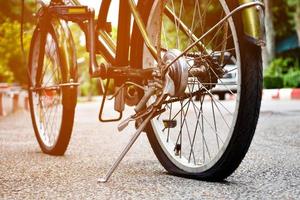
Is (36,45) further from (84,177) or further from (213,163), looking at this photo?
(213,163)

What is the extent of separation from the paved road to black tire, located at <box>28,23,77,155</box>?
112 millimetres

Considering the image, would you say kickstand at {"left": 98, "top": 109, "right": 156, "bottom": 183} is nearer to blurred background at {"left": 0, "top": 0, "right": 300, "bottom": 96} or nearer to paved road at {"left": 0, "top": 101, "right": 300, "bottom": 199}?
paved road at {"left": 0, "top": 101, "right": 300, "bottom": 199}

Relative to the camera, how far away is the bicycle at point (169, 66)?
3.01 meters

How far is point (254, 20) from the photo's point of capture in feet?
9.66

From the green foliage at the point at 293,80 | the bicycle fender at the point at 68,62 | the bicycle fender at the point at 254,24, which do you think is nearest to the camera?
the bicycle fender at the point at 254,24

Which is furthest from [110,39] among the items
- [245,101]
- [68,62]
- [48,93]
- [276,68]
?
[276,68]

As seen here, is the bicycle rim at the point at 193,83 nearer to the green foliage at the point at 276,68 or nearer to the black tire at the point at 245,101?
the black tire at the point at 245,101

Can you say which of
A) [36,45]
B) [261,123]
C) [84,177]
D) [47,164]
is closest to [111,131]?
[261,123]

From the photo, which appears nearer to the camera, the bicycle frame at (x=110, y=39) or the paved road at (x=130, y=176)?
the paved road at (x=130, y=176)

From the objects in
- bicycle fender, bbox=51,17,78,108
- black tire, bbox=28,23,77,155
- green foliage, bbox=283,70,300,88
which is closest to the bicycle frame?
bicycle fender, bbox=51,17,78,108

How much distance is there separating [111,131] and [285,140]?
247 centimetres

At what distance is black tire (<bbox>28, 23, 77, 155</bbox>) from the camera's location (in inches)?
179

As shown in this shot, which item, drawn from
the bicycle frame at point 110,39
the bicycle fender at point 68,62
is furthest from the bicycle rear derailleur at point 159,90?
the bicycle fender at point 68,62

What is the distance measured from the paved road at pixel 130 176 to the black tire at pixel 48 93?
0.37 ft
